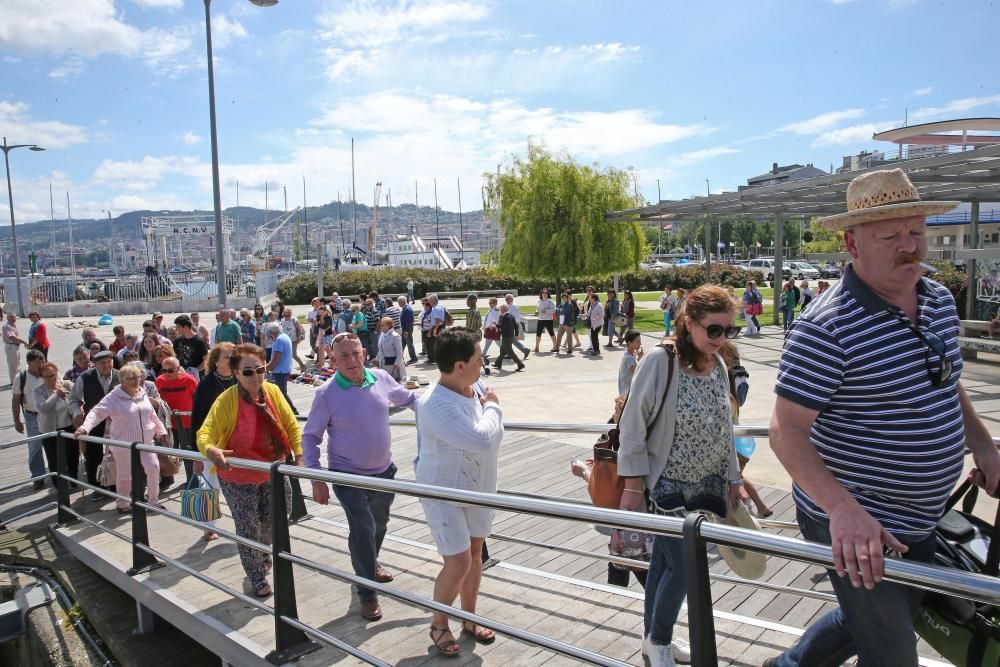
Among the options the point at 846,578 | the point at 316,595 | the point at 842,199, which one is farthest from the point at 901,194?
the point at 842,199

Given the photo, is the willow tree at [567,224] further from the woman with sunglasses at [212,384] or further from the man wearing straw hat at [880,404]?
the man wearing straw hat at [880,404]

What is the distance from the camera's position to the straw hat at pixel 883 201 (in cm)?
203

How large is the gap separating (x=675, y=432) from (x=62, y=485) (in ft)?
21.5

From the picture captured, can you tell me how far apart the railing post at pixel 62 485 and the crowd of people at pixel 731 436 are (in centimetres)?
208

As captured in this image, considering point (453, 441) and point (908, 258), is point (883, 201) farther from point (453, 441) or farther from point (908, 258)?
point (453, 441)

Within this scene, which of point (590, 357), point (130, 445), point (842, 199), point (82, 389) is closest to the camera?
point (130, 445)

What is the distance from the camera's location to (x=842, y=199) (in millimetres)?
19844

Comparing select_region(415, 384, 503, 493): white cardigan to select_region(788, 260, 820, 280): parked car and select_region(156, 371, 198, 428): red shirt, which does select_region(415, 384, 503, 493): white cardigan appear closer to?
select_region(156, 371, 198, 428): red shirt

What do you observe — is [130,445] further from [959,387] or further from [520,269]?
[520,269]

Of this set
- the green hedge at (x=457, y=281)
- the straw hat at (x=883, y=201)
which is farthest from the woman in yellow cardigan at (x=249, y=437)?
the green hedge at (x=457, y=281)

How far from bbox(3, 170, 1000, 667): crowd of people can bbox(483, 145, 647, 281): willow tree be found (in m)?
23.9

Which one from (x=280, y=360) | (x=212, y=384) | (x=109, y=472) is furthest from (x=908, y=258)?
(x=280, y=360)

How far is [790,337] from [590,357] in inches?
653

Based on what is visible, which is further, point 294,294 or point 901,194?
point 294,294
